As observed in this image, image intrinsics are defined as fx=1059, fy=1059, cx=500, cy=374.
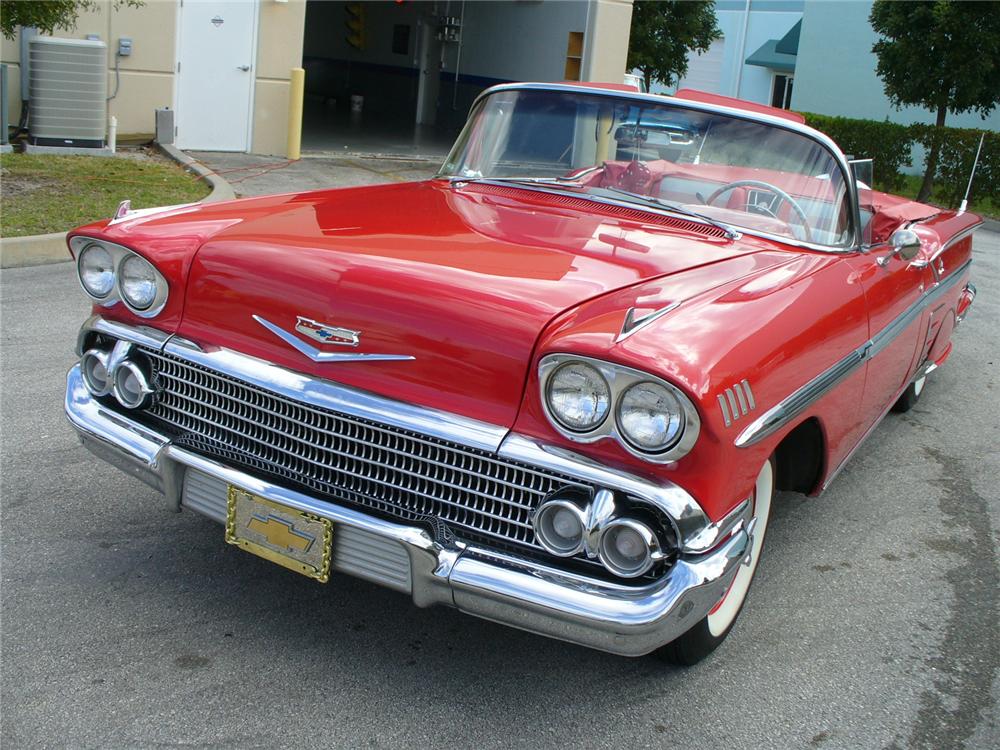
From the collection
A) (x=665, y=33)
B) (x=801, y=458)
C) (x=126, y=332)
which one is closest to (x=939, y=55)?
(x=665, y=33)

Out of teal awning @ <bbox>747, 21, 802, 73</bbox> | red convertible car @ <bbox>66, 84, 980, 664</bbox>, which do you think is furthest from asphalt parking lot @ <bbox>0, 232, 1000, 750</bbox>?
teal awning @ <bbox>747, 21, 802, 73</bbox>

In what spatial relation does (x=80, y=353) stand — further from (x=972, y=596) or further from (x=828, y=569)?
(x=972, y=596)

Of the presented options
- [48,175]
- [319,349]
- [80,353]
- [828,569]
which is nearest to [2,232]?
[48,175]

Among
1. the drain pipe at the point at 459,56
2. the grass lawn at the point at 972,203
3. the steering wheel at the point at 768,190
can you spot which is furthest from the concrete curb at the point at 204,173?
the grass lawn at the point at 972,203

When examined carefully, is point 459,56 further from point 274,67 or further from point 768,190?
point 768,190

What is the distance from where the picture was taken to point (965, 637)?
3.36 metres

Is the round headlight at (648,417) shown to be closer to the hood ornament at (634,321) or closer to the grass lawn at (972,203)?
the hood ornament at (634,321)

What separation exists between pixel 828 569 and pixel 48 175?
329 inches

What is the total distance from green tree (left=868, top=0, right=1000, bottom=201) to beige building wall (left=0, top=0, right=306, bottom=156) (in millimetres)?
11526

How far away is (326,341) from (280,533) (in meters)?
0.52

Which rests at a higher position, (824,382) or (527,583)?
(824,382)

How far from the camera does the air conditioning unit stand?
10.8m

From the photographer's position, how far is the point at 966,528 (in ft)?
13.9

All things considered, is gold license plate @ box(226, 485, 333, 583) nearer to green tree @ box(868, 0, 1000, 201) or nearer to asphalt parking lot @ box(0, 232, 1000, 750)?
asphalt parking lot @ box(0, 232, 1000, 750)
